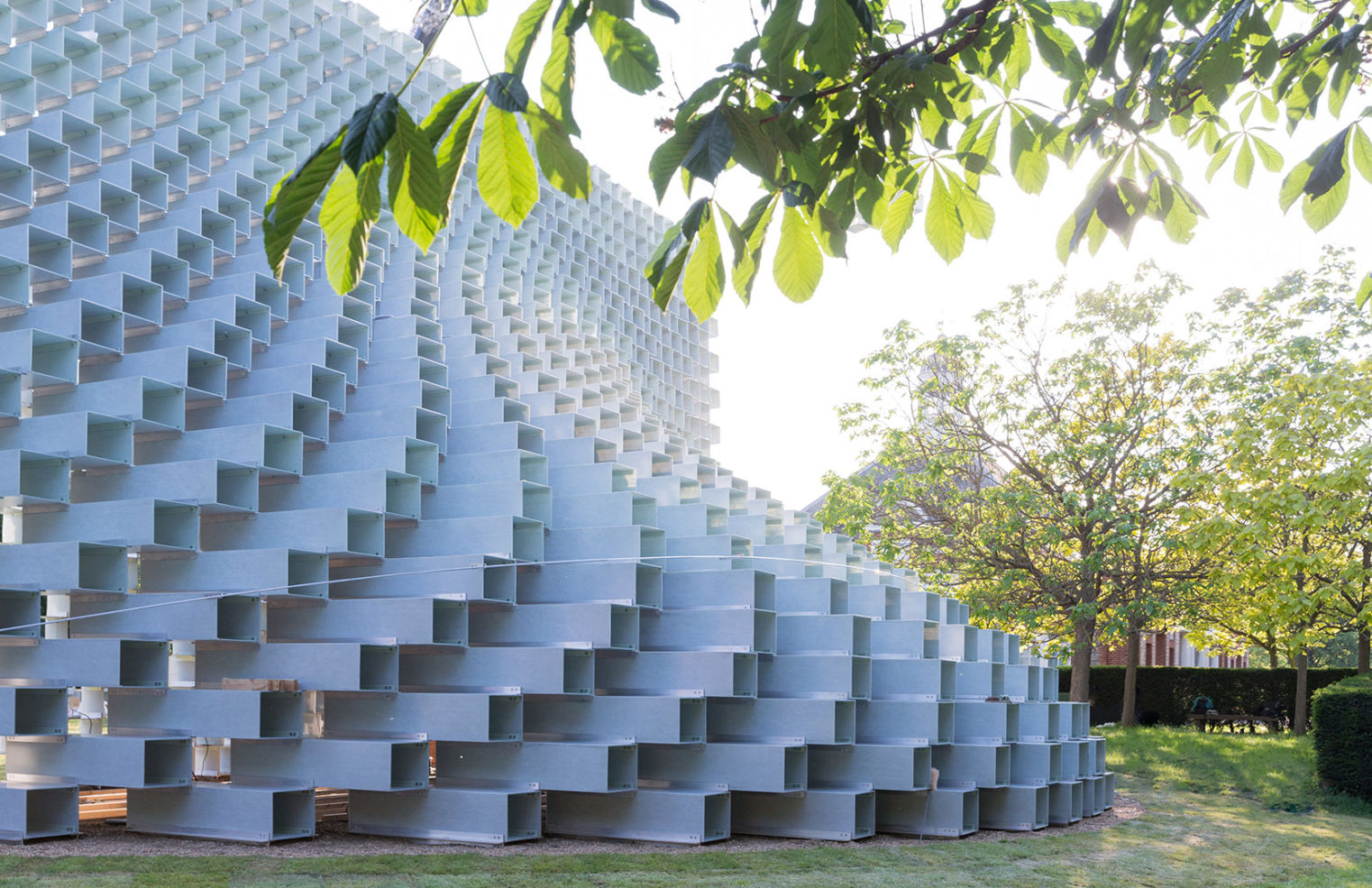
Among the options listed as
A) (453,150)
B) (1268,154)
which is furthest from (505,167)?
(1268,154)

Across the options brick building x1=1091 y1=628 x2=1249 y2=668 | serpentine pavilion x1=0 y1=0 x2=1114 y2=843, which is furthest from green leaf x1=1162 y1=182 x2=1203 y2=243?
brick building x1=1091 y1=628 x2=1249 y2=668

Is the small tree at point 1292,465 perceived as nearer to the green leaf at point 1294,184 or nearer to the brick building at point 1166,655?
the green leaf at point 1294,184

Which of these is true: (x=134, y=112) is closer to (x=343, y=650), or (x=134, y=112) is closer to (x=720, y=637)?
(x=343, y=650)

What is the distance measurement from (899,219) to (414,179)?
1.54m

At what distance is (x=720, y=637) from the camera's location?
728cm

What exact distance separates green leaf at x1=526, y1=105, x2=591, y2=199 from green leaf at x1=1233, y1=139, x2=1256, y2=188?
81.8 inches

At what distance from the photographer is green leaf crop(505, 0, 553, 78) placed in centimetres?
190

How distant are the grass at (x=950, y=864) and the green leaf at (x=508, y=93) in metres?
4.39

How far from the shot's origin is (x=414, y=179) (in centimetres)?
163

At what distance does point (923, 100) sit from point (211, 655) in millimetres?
5396

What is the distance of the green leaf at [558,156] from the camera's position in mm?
1771

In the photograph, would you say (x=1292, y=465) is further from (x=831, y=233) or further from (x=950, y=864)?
(x=831, y=233)

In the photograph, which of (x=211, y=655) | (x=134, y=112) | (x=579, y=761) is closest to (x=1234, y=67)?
(x=579, y=761)

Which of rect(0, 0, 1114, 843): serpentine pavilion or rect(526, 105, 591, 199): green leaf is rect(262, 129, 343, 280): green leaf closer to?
rect(526, 105, 591, 199): green leaf
